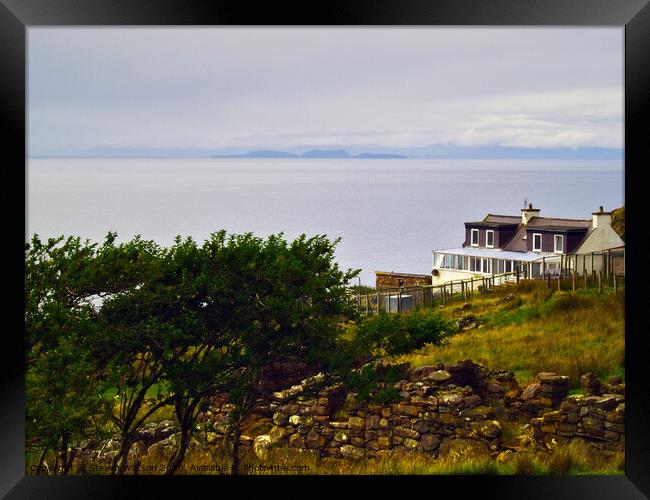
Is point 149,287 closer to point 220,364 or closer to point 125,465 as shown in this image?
point 220,364

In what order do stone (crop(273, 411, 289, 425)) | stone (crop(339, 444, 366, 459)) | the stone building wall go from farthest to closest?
the stone building wall < stone (crop(273, 411, 289, 425)) < stone (crop(339, 444, 366, 459))

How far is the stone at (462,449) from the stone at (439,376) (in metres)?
0.45

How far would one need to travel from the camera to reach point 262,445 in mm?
6336

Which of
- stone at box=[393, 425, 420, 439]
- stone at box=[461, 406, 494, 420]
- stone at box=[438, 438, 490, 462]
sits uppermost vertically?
stone at box=[461, 406, 494, 420]

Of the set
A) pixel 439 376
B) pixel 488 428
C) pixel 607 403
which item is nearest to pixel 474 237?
pixel 439 376

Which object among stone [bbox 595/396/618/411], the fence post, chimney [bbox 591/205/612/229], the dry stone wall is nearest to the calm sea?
chimney [bbox 591/205/612/229]

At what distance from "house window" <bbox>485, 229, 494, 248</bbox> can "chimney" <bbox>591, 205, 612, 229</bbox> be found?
750mm

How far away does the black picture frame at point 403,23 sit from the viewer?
16.0ft

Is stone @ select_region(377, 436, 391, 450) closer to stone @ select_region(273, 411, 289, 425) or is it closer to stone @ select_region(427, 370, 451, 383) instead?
stone @ select_region(427, 370, 451, 383)

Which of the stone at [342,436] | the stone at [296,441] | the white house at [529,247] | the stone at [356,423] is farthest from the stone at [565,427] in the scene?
the stone at [296,441]

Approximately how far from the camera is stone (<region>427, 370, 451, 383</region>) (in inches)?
251

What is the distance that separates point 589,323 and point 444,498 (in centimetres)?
209

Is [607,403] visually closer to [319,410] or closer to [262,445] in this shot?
[319,410]

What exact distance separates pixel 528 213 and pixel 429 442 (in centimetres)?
188
